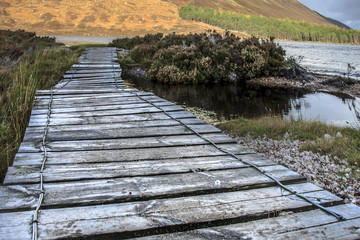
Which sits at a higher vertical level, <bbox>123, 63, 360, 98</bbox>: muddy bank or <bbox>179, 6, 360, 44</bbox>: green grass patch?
<bbox>179, 6, 360, 44</bbox>: green grass patch

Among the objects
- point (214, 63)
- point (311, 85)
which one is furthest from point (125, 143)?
point (311, 85)

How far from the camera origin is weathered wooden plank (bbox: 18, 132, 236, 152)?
304cm

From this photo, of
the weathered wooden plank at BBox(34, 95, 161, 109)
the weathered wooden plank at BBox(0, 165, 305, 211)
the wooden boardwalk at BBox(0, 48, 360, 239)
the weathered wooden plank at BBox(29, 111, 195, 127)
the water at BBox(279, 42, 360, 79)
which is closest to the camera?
the wooden boardwalk at BBox(0, 48, 360, 239)

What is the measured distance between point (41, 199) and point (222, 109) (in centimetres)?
777

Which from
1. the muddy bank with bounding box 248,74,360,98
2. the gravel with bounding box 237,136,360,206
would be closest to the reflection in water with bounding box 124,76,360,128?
the muddy bank with bounding box 248,74,360,98

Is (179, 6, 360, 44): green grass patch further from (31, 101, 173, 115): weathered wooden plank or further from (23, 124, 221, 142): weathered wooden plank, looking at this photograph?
(23, 124, 221, 142): weathered wooden plank

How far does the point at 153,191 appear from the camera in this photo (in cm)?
217

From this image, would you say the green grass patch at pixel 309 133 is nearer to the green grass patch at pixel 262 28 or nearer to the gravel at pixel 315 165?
the gravel at pixel 315 165

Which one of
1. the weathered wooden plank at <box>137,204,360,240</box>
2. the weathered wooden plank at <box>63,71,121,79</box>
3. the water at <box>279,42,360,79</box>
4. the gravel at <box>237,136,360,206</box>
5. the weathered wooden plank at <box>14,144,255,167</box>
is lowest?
the gravel at <box>237,136,360,206</box>

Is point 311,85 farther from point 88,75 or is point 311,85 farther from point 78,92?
point 78,92

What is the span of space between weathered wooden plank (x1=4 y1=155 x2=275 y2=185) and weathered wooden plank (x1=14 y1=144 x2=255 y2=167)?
9 centimetres

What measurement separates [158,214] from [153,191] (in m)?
0.32

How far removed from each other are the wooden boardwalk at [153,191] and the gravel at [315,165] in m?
1.45

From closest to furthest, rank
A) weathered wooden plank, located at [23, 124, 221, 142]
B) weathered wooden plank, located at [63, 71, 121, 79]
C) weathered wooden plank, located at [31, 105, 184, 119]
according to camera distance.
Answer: weathered wooden plank, located at [23, 124, 221, 142], weathered wooden plank, located at [31, 105, 184, 119], weathered wooden plank, located at [63, 71, 121, 79]
